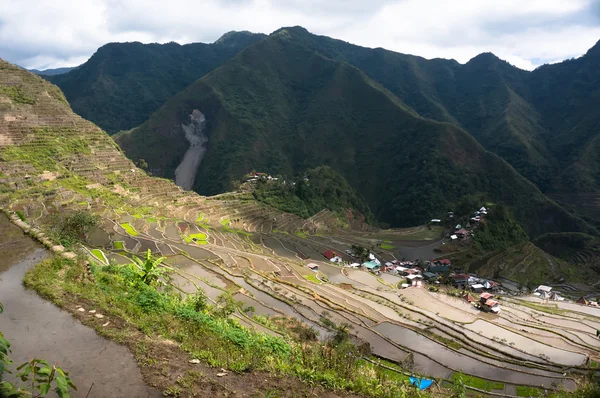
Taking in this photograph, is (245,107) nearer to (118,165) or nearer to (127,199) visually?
(118,165)

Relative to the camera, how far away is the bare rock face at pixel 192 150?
111812 mm

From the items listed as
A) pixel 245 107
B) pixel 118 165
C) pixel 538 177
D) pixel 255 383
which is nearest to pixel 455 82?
pixel 538 177

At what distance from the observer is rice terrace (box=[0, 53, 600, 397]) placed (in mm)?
9672

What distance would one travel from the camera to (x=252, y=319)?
15.8m

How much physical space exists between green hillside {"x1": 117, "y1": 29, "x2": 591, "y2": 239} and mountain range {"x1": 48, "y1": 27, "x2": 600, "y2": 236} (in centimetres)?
40

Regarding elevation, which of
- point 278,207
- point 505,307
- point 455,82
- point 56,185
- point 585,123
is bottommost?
point 505,307

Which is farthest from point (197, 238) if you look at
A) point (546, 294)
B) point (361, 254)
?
point (546, 294)

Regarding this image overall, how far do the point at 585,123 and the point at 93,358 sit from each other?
181459 millimetres

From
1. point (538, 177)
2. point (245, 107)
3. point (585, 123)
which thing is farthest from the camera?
point (585, 123)

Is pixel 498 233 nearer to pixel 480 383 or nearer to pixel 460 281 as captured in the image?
pixel 460 281

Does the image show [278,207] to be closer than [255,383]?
No

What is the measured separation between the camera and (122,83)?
166 m

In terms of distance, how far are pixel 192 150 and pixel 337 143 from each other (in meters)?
47.4

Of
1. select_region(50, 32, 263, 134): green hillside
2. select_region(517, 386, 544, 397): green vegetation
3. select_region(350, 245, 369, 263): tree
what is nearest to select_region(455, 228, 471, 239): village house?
select_region(350, 245, 369, 263): tree
